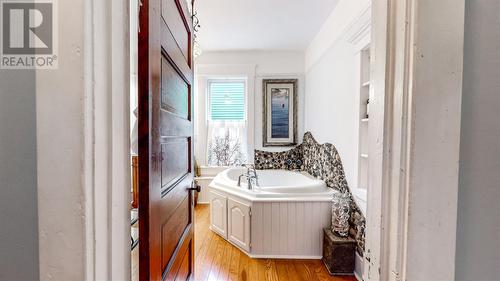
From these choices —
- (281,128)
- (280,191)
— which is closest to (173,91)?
(280,191)

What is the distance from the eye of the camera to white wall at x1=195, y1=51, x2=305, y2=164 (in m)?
4.09

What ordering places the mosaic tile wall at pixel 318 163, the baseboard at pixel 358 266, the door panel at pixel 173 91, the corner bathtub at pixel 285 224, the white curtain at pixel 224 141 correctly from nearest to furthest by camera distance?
the door panel at pixel 173 91 → the baseboard at pixel 358 266 → the mosaic tile wall at pixel 318 163 → the corner bathtub at pixel 285 224 → the white curtain at pixel 224 141

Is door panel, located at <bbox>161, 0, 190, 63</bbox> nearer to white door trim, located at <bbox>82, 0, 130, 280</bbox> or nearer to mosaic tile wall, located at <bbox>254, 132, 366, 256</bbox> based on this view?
Answer: white door trim, located at <bbox>82, 0, 130, 280</bbox>

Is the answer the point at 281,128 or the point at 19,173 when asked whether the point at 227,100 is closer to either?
the point at 281,128

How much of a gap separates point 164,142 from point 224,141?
338cm

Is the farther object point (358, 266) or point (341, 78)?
point (341, 78)

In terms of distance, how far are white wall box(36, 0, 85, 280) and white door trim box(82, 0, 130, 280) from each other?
0.01 metres

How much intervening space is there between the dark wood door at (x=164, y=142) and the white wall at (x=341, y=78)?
60.2 inches

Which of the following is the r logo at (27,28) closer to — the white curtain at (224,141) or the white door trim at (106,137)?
the white door trim at (106,137)

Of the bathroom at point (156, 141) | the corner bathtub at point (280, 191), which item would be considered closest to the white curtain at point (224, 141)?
the corner bathtub at point (280, 191)

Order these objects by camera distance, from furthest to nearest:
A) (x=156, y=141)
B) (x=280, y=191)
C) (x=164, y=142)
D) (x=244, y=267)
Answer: (x=280, y=191) < (x=244, y=267) < (x=164, y=142) < (x=156, y=141)

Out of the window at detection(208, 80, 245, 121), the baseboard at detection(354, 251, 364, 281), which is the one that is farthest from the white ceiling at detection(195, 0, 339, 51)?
the baseboard at detection(354, 251, 364, 281)

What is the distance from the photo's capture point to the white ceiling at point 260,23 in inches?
100

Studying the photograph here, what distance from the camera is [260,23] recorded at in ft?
9.84
